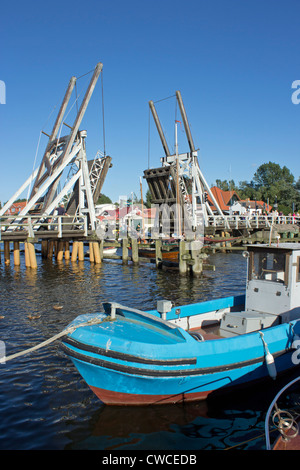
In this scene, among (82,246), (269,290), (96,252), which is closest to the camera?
(269,290)

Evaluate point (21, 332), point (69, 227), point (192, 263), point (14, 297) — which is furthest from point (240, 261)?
point (21, 332)

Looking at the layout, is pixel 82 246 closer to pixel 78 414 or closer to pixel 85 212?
pixel 85 212

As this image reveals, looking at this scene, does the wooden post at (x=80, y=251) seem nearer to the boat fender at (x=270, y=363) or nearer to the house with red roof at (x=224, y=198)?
the boat fender at (x=270, y=363)

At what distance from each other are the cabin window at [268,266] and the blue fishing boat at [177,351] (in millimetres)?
33

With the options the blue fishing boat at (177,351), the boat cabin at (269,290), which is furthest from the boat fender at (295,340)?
the boat cabin at (269,290)

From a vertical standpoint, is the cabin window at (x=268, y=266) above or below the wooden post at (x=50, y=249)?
above

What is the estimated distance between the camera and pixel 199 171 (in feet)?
109

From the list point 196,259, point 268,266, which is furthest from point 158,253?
point 268,266

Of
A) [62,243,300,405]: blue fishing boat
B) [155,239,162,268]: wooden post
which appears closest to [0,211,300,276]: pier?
[155,239,162,268]: wooden post

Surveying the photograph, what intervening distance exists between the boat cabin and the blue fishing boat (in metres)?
0.02

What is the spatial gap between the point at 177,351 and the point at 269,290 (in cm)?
360

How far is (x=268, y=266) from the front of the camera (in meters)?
8.89

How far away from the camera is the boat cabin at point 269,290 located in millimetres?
8352
